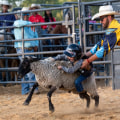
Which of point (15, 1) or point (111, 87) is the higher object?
point (15, 1)

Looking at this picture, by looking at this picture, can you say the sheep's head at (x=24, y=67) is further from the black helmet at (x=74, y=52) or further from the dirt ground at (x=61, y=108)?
the black helmet at (x=74, y=52)

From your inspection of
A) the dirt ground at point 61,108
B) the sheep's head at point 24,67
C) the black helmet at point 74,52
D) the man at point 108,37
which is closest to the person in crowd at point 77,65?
the black helmet at point 74,52

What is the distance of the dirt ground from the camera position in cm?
406

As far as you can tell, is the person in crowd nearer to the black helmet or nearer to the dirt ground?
the black helmet

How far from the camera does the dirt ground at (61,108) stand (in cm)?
406

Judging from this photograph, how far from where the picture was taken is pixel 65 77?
15.8 ft

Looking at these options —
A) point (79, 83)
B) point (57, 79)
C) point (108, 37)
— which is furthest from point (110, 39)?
point (57, 79)

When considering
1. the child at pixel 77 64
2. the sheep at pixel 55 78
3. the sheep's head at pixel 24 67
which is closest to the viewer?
the child at pixel 77 64

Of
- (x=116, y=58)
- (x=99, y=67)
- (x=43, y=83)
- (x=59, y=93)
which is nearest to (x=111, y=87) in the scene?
(x=116, y=58)

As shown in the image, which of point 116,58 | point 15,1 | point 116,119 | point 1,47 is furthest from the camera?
point 15,1

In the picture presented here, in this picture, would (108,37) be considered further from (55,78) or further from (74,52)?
(55,78)

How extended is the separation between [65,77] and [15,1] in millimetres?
18619

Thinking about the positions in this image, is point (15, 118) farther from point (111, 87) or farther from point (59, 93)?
point (111, 87)

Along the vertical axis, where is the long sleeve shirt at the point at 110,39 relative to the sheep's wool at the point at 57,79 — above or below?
above
